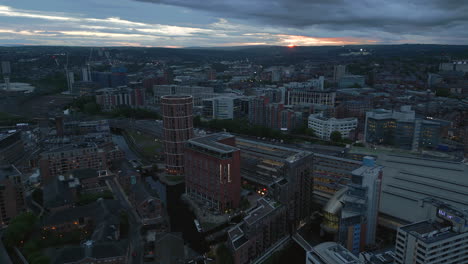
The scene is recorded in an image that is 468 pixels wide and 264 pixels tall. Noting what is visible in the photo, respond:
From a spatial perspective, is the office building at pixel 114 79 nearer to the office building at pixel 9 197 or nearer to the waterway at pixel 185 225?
the waterway at pixel 185 225

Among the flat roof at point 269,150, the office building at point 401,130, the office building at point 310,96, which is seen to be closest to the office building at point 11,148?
the flat roof at point 269,150

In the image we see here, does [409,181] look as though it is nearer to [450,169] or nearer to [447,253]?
[450,169]

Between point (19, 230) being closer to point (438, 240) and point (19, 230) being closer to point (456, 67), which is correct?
point (438, 240)

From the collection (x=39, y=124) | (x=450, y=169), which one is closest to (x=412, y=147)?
(x=450, y=169)

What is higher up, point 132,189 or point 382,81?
point 382,81

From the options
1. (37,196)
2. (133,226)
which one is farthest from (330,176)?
(37,196)

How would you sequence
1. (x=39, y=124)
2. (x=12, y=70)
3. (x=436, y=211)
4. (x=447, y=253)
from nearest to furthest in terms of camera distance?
(x=447, y=253)
(x=436, y=211)
(x=39, y=124)
(x=12, y=70)
